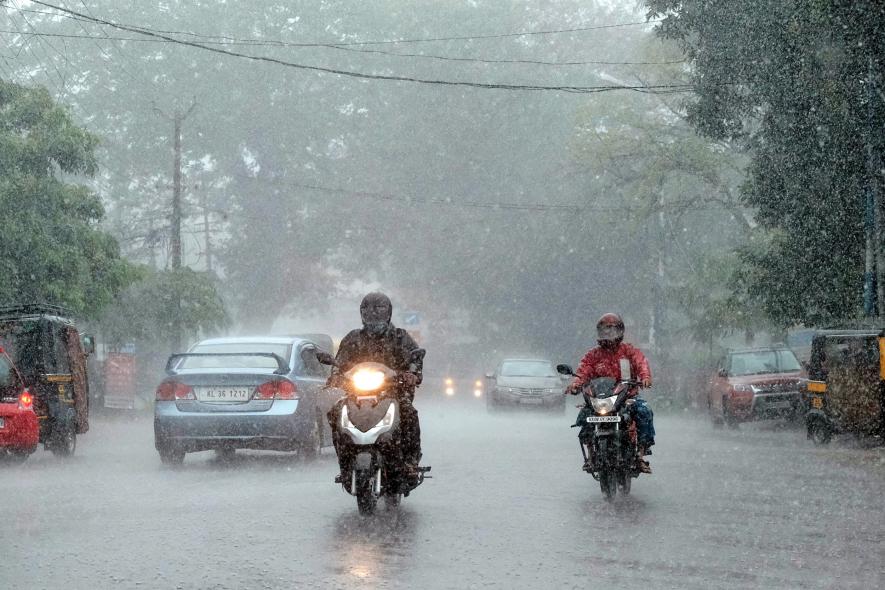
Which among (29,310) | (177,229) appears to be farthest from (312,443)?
(177,229)

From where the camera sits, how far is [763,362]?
3019cm

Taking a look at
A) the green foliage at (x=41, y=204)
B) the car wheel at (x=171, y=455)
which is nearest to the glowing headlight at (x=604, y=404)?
the car wheel at (x=171, y=455)

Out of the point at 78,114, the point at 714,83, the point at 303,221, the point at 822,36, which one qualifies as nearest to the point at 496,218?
the point at 303,221

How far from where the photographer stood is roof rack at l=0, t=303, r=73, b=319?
19.4 metres

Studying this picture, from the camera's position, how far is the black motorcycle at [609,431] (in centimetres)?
1269

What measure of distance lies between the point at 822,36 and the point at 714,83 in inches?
156

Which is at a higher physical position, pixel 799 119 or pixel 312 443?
pixel 799 119

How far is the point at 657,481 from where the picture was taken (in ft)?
49.8

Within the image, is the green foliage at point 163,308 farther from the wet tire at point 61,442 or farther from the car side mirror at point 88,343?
the wet tire at point 61,442

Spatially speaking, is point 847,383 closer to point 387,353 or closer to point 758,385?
point 758,385

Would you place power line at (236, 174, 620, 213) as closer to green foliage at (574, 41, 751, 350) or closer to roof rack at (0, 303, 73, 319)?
green foliage at (574, 41, 751, 350)

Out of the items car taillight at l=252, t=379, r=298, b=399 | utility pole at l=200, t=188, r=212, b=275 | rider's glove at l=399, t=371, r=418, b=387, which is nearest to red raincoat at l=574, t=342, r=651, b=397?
rider's glove at l=399, t=371, r=418, b=387

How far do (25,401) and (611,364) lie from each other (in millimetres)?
7333

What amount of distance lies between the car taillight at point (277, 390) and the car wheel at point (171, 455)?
1.22m
